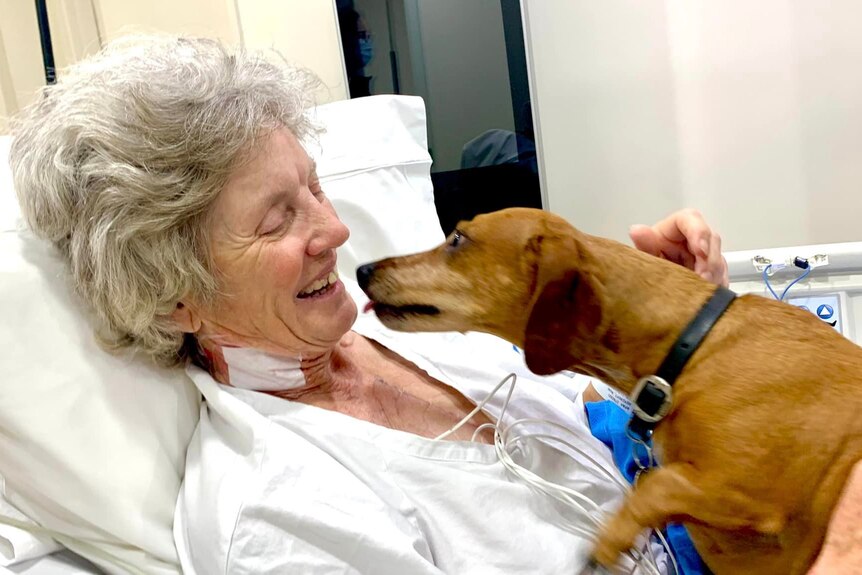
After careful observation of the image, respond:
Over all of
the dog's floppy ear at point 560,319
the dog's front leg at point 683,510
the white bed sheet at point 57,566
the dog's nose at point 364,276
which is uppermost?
the dog's nose at point 364,276

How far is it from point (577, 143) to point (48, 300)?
146cm

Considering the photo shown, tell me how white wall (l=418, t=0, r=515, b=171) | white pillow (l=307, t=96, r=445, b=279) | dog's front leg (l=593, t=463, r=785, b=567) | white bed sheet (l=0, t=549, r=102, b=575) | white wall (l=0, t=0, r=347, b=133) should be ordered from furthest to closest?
white wall (l=0, t=0, r=347, b=133), white wall (l=418, t=0, r=515, b=171), white pillow (l=307, t=96, r=445, b=279), white bed sheet (l=0, t=549, r=102, b=575), dog's front leg (l=593, t=463, r=785, b=567)

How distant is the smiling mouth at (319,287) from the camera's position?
1043 mm

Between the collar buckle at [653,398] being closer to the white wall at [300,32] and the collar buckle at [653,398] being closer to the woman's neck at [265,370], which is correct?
the woman's neck at [265,370]

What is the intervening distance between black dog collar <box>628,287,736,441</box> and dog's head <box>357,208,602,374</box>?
98mm

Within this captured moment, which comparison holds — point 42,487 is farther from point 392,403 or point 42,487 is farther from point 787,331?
point 787,331

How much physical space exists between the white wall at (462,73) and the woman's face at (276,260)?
0.85 meters

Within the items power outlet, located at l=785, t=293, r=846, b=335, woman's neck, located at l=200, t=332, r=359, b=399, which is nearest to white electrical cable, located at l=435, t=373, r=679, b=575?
woman's neck, located at l=200, t=332, r=359, b=399

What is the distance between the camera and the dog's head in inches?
37.0

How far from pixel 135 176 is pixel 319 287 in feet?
0.95

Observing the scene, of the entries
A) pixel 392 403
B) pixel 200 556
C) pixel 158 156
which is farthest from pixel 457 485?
pixel 158 156

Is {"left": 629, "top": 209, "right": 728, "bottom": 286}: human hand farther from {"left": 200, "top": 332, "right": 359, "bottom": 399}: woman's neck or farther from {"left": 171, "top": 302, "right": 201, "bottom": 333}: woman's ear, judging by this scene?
{"left": 171, "top": 302, "right": 201, "bottom": 333}: woman's ear

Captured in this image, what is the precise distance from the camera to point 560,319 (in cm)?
94

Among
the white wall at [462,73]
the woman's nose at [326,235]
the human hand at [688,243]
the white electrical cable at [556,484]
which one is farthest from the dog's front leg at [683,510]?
the white wall at [462,73]
